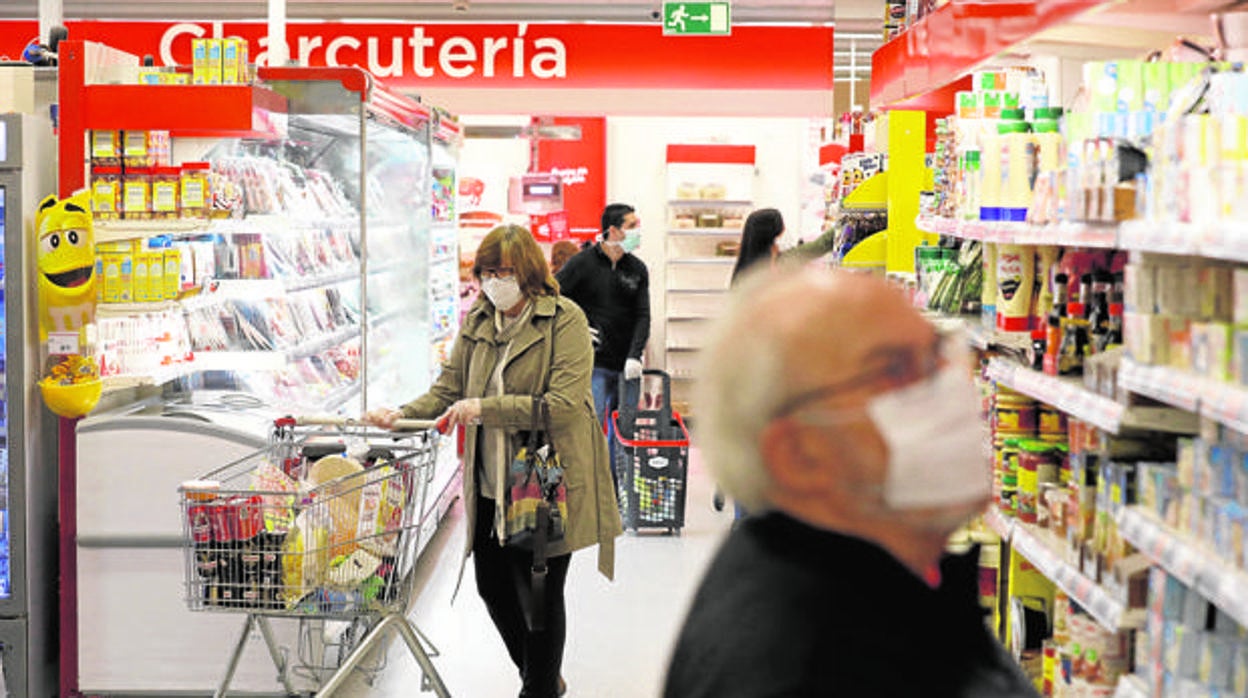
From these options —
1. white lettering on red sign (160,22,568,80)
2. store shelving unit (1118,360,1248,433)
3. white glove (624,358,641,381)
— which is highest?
white lettering on red sign (160,22,568,80)

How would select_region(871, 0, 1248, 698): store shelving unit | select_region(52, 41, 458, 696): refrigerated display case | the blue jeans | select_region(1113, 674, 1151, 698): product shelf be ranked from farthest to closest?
the blue jeans < select_region(52, 41, 458, 696): refrigerated display case < select_region(1113, 674, 1151, 698): product shelf < select_region(871, 0, 1248, 698): store shelving unit

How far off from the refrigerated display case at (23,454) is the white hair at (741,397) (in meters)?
3.97

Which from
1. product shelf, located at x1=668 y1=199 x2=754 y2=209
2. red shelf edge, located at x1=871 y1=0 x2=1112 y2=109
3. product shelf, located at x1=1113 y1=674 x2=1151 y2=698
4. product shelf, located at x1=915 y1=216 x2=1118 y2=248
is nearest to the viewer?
product shelf, located at x1=1113 y1=674 x2=1151 y2=698

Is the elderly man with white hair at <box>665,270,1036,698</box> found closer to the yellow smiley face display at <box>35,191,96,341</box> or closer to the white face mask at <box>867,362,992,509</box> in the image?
the white face mask at <box>867,362,992,509</box>

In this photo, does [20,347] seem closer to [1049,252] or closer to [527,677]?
[527,677]

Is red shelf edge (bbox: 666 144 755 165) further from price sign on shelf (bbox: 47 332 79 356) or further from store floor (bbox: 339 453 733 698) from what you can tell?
price sign on shelf (bbox: 47 332 79 356)

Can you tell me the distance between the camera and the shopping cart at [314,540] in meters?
4.54

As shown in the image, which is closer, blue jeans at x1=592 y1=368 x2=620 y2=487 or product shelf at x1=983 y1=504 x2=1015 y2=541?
product shelf at x1=983 y1=504 x2=1015 y2=541

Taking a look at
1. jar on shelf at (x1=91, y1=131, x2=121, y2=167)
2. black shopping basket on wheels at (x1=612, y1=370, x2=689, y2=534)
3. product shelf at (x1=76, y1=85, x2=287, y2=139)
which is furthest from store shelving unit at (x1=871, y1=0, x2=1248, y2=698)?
black shopping basket on wheels at (x1=612, y1=370, x2=689, y2=534)

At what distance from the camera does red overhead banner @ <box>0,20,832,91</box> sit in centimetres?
1325

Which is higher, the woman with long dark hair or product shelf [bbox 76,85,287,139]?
product shelf [bbox 76,85,287,139]

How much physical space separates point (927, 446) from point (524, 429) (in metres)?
3.56

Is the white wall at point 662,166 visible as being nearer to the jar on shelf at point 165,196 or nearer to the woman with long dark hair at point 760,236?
the woman with long dark hair at point 760,236

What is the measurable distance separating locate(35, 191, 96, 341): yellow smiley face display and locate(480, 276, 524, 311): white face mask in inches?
51.3
